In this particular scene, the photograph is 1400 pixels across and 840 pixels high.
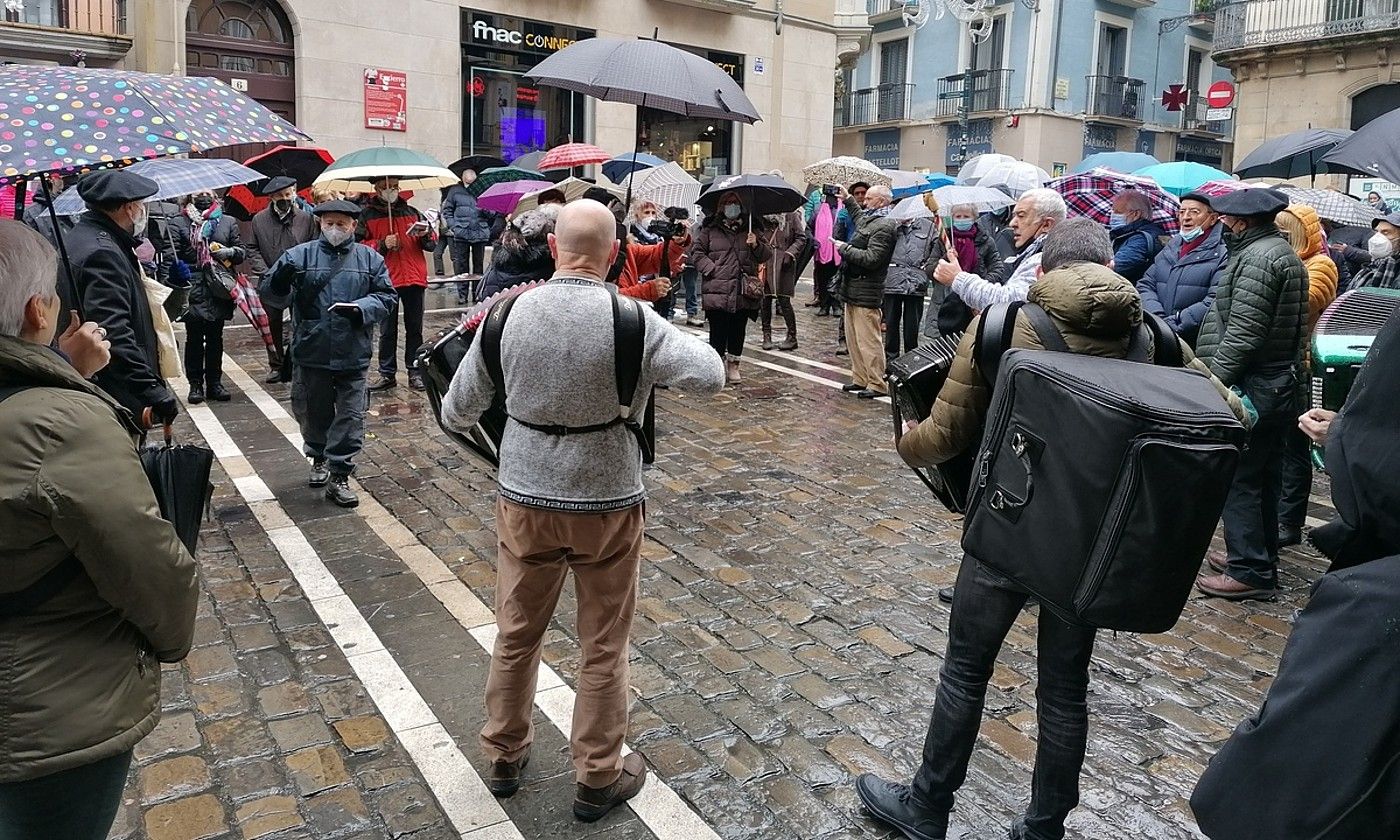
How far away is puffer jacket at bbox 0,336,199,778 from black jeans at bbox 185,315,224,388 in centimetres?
759

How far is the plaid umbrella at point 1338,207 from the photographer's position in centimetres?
1115

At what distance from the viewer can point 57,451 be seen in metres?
2.08

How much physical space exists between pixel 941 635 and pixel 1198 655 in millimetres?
1143

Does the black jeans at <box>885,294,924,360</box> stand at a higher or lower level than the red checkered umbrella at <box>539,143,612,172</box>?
lower

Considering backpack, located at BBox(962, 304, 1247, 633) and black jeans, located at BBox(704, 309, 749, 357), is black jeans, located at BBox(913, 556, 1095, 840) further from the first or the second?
black jeans, located at BBox(704, 309, 749, 357)

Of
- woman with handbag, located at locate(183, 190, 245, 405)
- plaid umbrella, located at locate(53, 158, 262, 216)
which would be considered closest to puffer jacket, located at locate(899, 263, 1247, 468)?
plaid umbrella, located at locate(53, 158, 262, 216)

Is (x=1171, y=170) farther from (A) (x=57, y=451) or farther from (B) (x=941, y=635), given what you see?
(A) (x=57, y=451)

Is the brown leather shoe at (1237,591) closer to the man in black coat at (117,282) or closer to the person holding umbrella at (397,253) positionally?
the man in black coat at (117,282)

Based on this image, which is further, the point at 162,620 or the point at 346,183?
the point at 346,183

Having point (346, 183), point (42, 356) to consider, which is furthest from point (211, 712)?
point (346, 183)

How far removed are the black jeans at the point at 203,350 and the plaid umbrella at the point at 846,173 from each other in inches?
273

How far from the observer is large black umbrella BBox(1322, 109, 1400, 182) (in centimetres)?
385

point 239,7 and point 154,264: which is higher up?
point 239,7

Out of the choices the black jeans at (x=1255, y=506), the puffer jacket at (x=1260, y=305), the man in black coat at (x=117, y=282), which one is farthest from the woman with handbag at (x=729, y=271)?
the man in black coat at (x=117, y=282)
